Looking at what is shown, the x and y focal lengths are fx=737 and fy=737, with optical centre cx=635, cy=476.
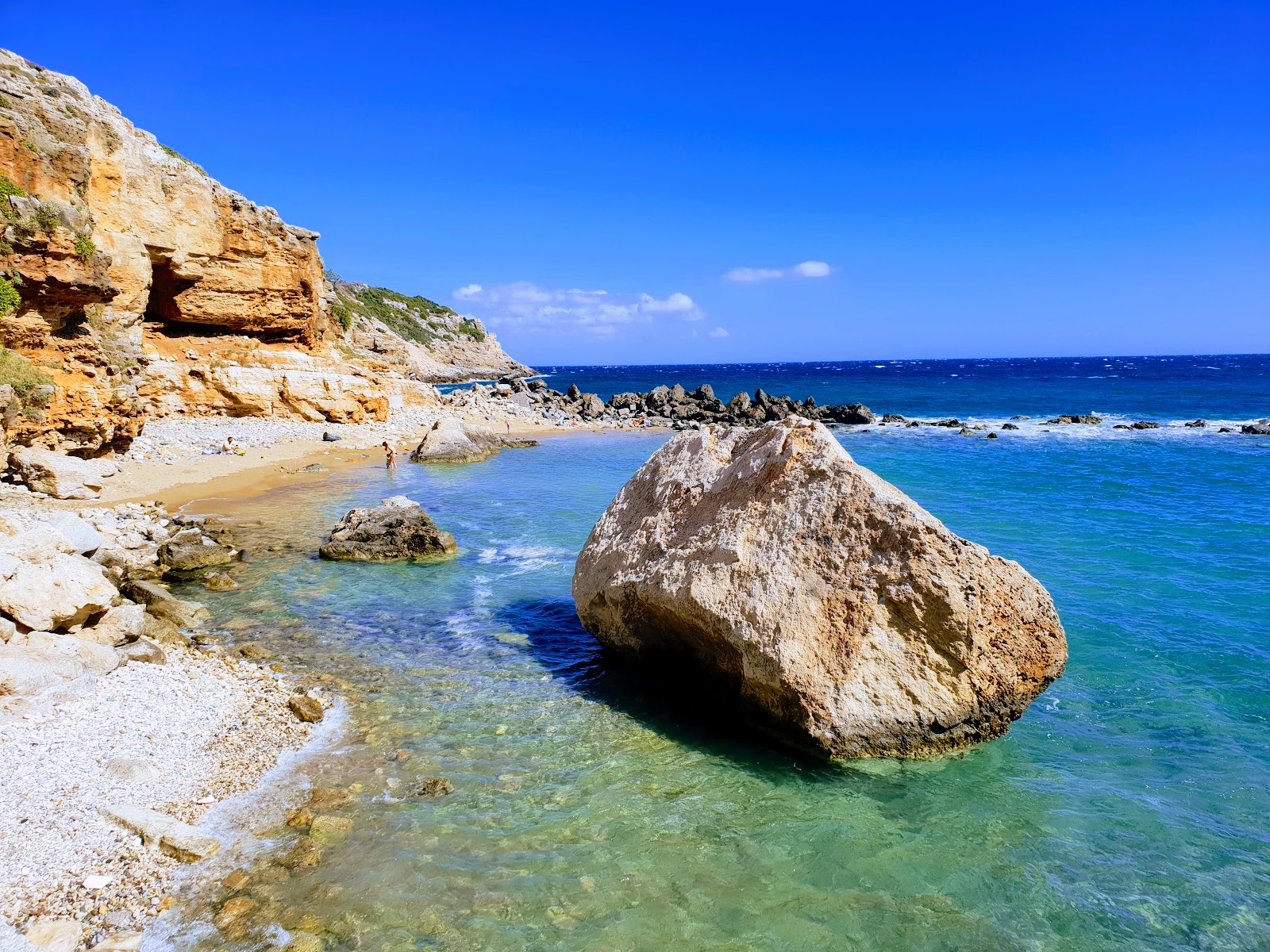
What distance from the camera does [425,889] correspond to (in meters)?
5.46

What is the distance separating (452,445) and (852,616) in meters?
26.9

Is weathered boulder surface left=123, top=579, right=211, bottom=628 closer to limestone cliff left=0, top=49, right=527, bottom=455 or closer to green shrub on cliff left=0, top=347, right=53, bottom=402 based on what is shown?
limestone cliff left=0, top=49, right=527, bottom=455

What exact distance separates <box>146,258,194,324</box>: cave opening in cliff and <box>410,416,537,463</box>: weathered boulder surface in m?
10.7

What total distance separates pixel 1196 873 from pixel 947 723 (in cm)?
206


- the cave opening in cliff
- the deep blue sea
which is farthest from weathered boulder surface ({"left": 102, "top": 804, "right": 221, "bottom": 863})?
the deep blue sea

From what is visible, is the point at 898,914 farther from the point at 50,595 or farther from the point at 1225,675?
the point at 50,595

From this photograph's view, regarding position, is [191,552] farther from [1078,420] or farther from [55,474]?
[1078,420]

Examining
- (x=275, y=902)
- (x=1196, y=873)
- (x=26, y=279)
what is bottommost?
(x=1196, y=873)

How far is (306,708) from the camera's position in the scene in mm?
8031

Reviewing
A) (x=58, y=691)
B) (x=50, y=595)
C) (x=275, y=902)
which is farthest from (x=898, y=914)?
(x=50, y=595)

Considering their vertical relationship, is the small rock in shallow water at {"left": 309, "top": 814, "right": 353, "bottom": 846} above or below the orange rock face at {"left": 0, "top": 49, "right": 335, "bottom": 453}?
below

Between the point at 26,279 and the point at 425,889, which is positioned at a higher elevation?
the point at 26,279

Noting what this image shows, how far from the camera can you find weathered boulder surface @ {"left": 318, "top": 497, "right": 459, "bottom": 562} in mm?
15031

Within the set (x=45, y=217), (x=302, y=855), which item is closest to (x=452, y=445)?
(x=45, y=217)
